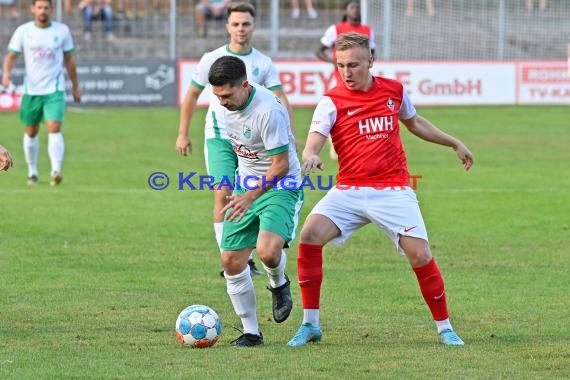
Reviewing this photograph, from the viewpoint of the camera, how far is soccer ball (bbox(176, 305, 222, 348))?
24.5 ft

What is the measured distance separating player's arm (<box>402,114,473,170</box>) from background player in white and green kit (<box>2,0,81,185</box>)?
8839mm

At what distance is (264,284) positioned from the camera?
394 inches

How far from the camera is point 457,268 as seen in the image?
10.7 m

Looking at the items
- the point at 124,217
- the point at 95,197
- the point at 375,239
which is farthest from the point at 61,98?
the point at 375,239

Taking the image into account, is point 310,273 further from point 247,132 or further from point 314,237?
point 247,132

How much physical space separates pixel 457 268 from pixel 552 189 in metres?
5.84

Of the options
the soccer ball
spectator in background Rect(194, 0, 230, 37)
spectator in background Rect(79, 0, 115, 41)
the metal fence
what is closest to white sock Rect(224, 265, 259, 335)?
the soccer ball

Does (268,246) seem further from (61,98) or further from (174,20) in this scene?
(174,20)

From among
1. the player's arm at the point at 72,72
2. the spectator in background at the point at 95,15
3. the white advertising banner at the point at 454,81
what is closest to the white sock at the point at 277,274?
the player's arm at the point at 72,72

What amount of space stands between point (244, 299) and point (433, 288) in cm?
116

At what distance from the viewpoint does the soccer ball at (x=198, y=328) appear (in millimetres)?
7469

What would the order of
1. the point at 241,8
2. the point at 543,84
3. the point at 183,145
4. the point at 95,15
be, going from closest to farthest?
the point at 183,145 < the point at 241,8 < the point at 543,84 < the point at 95,15

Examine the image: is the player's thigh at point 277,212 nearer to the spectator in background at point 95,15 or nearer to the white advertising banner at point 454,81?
the white advertising banner at point 454,81

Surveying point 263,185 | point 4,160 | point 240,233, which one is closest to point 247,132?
point 263,185
